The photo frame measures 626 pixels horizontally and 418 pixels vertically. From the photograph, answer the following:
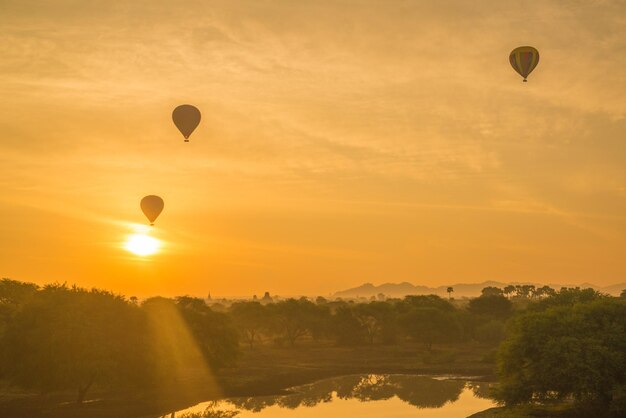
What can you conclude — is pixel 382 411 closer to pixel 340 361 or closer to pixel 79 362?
pixel 79 362

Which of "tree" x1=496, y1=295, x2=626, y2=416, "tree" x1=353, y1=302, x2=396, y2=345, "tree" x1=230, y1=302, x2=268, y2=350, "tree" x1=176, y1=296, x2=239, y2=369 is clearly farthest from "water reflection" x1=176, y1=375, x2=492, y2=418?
"tree" x1=230, y1=302, x2=268, y2=350

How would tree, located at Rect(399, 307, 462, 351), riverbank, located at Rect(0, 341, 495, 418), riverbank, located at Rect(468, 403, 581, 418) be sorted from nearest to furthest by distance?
riverbank, located at Rect(468, 403, 581, 418), riverbank, located at Rect(0, 341, 495, 418), tree, located at Rect(399, 307, 462, 351)

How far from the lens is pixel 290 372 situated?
77.7 meters

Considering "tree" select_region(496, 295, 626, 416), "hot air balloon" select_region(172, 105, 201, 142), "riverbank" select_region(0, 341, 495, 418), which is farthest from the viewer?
"hot air balloon" select_region(172, 105, 201, 142)

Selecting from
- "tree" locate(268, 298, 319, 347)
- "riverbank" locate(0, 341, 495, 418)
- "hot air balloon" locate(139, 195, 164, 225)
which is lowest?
"riverbank" locate(0, 341, 495, 418)

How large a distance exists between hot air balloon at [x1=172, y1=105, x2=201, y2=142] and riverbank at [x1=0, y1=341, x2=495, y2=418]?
2618 centimetres

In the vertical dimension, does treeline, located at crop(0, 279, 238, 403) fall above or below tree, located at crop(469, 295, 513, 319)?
below

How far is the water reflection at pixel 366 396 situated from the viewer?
55562 mm

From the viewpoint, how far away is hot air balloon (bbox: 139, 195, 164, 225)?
74.5m

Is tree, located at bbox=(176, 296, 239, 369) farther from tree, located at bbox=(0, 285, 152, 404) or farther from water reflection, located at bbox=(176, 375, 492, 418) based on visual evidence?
tree, located at bbox=(0, 285, 152, 404)

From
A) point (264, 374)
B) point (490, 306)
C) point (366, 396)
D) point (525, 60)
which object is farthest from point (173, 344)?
point (490, 306)

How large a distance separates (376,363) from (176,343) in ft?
114

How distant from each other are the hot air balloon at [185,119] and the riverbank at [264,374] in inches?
1031

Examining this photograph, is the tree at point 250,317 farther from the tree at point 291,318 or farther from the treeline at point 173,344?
the treeline at point 173,344
